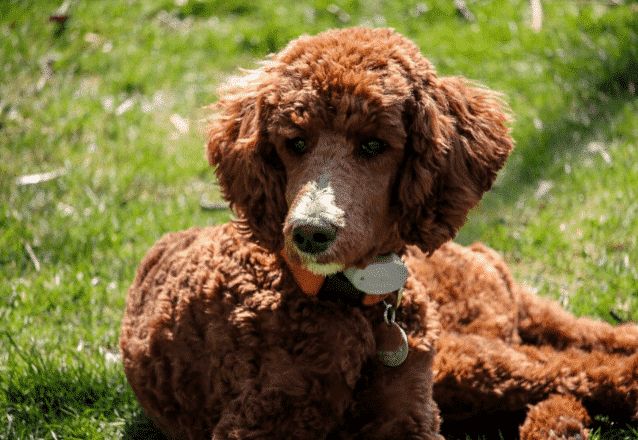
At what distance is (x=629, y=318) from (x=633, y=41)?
10.4 ft

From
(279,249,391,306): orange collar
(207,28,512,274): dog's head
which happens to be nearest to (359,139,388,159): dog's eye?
(207,28,512,274): dog's head

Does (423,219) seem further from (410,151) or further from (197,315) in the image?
(197,315)

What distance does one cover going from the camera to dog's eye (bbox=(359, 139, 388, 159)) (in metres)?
2.37

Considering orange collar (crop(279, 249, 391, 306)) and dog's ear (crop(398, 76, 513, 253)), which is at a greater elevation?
dog's ear (crop(398, 76, 513, 253))

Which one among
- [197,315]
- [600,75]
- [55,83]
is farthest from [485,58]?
[197,315]

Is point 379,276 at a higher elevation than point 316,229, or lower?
lower

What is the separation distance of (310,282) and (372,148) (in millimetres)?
533

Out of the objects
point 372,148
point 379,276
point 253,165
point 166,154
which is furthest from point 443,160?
point 166,154

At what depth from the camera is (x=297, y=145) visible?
7.99 ft

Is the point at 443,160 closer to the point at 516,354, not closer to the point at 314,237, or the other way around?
the point at 314,237

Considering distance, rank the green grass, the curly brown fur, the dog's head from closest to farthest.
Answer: the dog's head, the curly brown fur, the green grass

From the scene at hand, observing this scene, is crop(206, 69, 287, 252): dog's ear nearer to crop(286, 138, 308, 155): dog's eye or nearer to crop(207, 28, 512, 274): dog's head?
crop(207, 28, 512, 274): dog's head

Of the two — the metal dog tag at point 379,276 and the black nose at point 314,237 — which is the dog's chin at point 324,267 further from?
the metal dog tag at point 379,276

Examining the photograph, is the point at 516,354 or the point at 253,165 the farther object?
the point at 516,354
